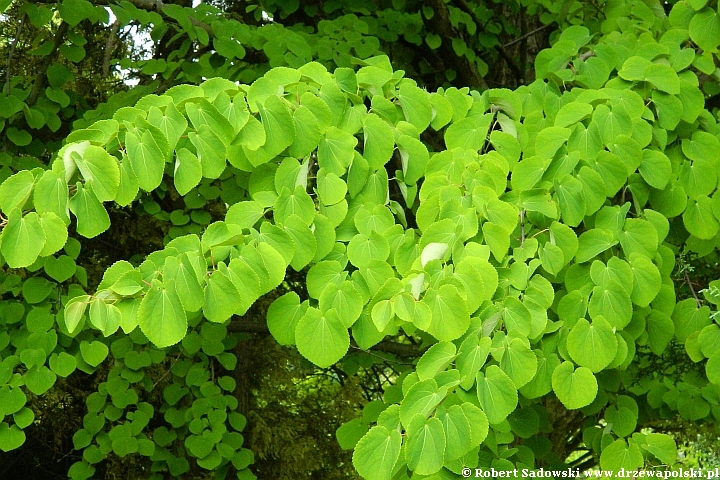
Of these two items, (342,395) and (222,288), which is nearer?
(222,288)

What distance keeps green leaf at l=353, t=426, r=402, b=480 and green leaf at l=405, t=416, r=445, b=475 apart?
4cm

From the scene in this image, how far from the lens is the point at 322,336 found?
1.31 meters

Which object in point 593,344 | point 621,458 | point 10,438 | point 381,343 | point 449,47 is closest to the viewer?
point 593,344

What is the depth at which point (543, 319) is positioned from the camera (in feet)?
4.45

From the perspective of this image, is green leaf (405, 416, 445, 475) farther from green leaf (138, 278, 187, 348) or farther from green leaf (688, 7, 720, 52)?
green leaf (688, 7, 720, 52)

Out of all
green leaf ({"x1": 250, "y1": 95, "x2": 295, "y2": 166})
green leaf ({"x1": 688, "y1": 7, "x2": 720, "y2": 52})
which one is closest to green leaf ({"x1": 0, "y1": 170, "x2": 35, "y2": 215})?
green leaf ({"x1": 250, "y1": 95, "x2": 295, "y2": 166})

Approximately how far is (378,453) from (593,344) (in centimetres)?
43

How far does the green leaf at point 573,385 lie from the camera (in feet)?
4.41

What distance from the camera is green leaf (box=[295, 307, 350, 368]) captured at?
130 centimetres

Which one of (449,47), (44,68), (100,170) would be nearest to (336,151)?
(100,170)

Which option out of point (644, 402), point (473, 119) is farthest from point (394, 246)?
point (644, 402)

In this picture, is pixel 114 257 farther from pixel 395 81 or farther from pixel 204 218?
pixel 395 81

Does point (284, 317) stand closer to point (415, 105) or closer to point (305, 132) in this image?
point (305, 132)

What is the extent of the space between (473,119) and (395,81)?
18 cm
